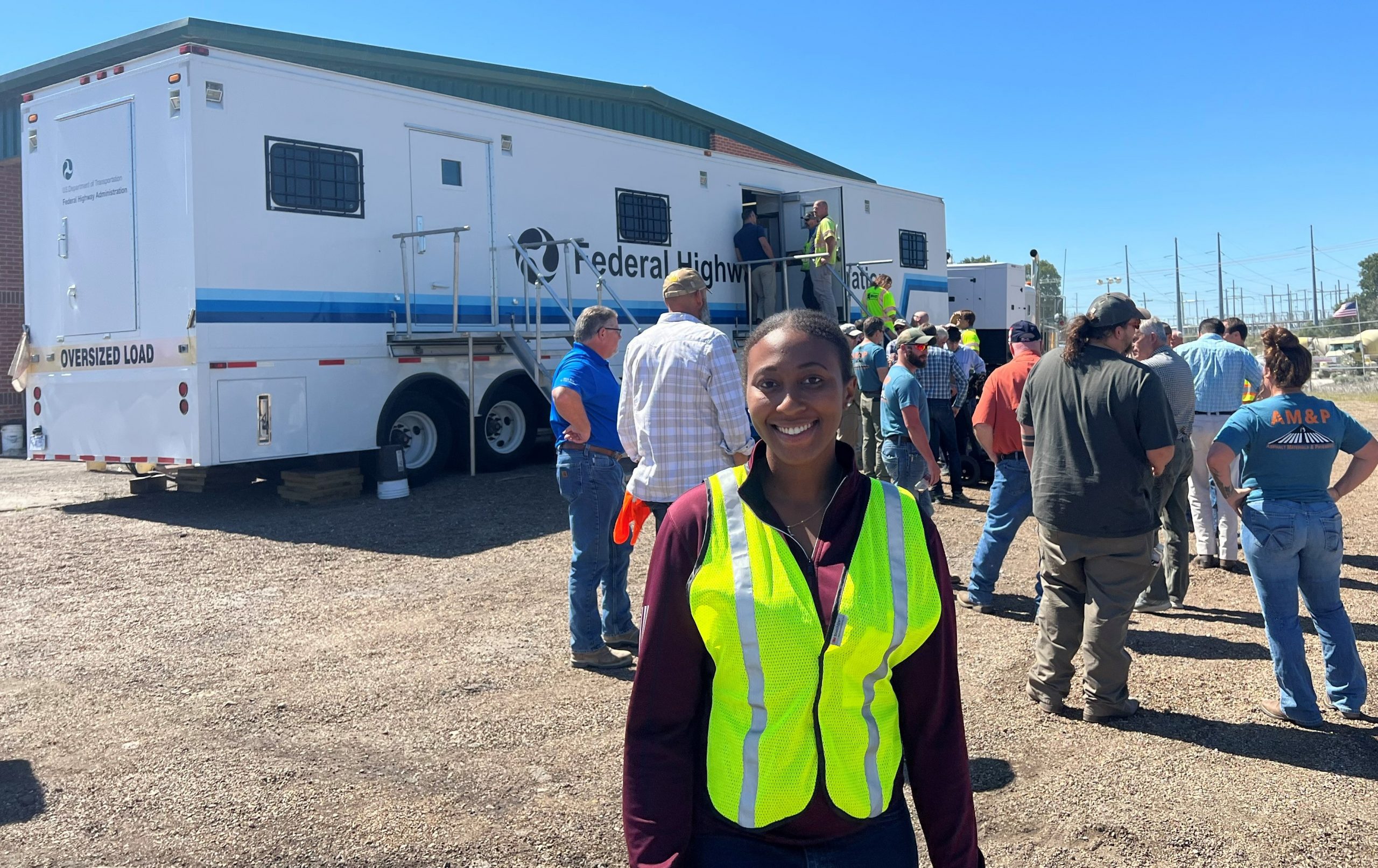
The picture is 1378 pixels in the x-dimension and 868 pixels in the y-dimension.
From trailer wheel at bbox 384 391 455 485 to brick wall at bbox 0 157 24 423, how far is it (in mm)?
9556

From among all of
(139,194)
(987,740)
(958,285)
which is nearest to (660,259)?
(139,194)

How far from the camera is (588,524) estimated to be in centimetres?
541

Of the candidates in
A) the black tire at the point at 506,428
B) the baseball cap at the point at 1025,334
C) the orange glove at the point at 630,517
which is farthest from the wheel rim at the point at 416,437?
the orange glove at the point at 630,517

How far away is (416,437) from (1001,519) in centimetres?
669

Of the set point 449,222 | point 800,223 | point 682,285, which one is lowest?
point 682,285

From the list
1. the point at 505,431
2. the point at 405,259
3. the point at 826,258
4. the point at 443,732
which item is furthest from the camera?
the point at 826,258

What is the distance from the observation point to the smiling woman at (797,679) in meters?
1.85

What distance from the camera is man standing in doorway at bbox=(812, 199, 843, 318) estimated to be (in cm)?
1343

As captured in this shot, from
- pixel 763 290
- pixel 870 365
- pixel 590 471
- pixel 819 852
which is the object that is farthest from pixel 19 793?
pixel 763 290

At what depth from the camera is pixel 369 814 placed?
3.85 meters

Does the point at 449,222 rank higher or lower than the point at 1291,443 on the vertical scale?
higher

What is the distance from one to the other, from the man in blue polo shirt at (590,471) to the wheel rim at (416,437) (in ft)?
19.6

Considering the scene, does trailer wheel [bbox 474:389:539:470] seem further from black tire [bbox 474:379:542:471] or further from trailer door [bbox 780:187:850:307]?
trailer door [bbox 780:187:850:307]

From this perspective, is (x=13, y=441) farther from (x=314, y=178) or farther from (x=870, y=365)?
(x=870, y=365)
